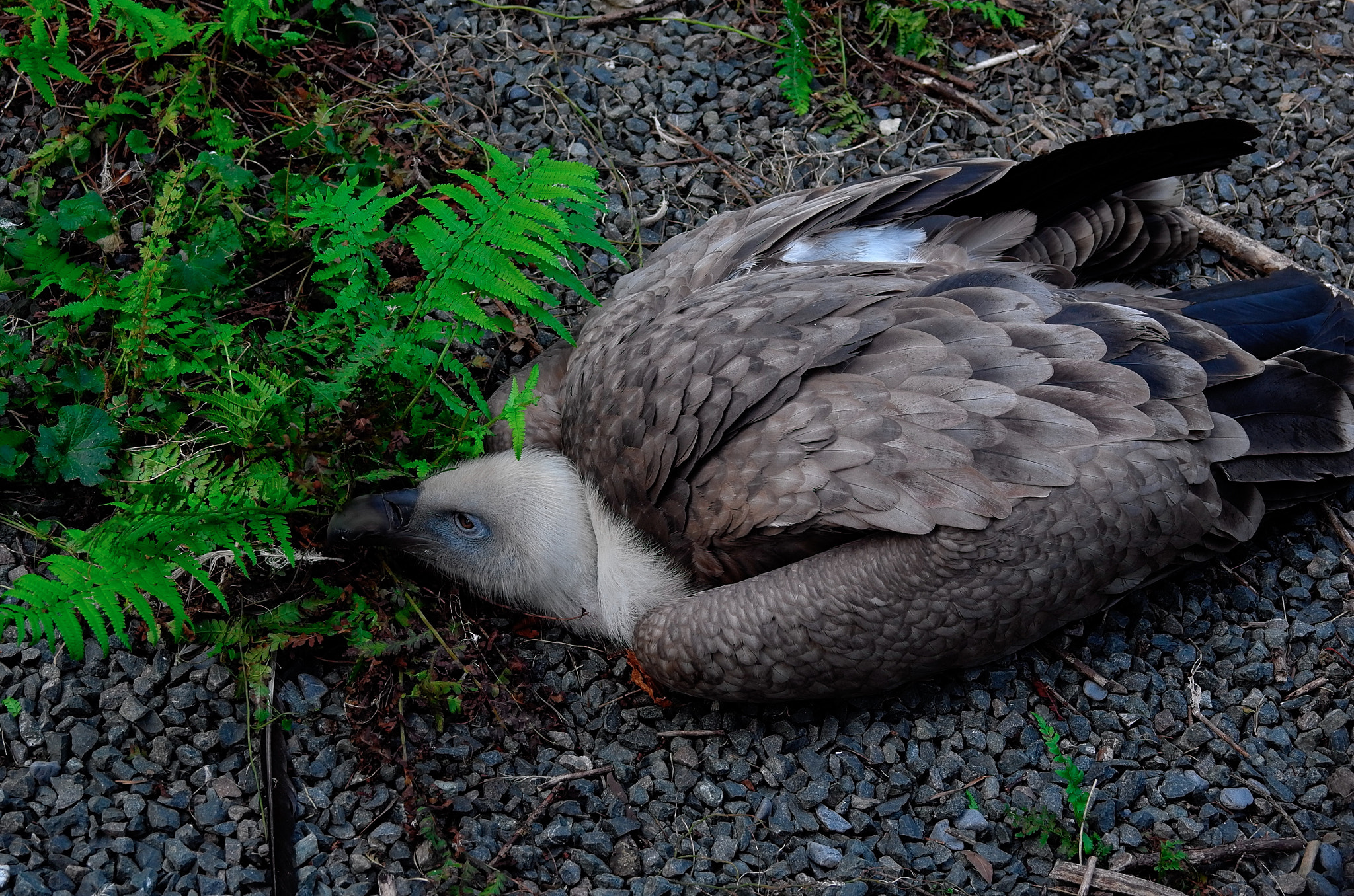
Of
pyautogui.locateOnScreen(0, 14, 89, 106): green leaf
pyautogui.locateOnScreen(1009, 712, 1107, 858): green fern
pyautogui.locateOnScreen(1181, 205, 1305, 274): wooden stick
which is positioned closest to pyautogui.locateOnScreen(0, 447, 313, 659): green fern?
pyautogui.locateOnScreen(0, 14, 89, 106): green leaf

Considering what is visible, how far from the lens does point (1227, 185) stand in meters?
5.19

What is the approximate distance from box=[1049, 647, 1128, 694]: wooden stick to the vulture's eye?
213 cm

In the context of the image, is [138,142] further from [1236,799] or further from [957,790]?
[1236,799]

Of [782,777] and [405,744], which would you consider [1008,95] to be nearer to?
[782,777]

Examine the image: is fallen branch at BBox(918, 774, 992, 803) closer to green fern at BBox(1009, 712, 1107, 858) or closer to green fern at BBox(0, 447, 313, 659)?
green fern at BBox(1009, 712, 1107, 858)

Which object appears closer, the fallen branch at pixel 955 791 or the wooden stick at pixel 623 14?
the fallen branch at pixel 955 791

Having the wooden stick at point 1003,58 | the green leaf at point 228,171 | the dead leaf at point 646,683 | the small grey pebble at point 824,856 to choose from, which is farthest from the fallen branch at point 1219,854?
the green leaf at point 228,171

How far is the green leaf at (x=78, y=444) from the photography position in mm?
3752

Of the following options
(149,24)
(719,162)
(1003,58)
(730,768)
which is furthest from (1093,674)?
(149,24)

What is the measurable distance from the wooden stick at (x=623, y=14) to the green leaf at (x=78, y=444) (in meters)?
3.05

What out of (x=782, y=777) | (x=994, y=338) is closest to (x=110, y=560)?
(x=782, y=777)

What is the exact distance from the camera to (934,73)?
5.54 metres

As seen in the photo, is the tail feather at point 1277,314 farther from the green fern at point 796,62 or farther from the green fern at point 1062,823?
the green fern at point 796,62

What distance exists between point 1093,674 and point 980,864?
0.82 m
